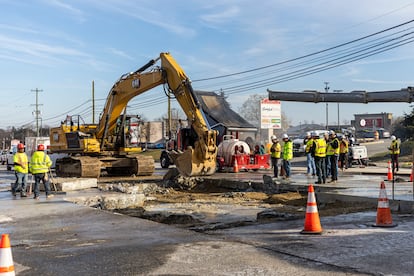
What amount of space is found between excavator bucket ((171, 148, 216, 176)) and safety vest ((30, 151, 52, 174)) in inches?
225

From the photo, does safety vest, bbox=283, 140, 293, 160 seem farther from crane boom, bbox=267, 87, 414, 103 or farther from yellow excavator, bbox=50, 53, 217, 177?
crane boom, bbox=267, 87, 414, 103

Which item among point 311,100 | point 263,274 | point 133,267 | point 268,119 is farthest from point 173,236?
point 268,119

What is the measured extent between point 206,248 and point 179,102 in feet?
43.9

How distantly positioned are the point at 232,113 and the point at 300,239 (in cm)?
2720

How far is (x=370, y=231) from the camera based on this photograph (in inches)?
321

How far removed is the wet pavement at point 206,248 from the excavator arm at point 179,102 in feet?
27.3

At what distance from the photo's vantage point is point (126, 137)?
80.9 ft

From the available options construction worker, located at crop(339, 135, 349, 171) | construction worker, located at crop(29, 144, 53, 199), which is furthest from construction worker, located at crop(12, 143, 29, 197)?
construction worker, located at crop(339, 135, 349, 171)

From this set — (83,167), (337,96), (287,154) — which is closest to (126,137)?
(83,167)

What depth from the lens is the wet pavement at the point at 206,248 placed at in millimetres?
5840

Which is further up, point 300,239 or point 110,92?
→ point 110,92

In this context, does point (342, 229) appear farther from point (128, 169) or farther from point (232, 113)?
point (232, 113)

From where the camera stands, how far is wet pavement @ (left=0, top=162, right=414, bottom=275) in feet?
19.2

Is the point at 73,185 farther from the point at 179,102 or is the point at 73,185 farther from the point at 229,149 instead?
the point at 229,149
